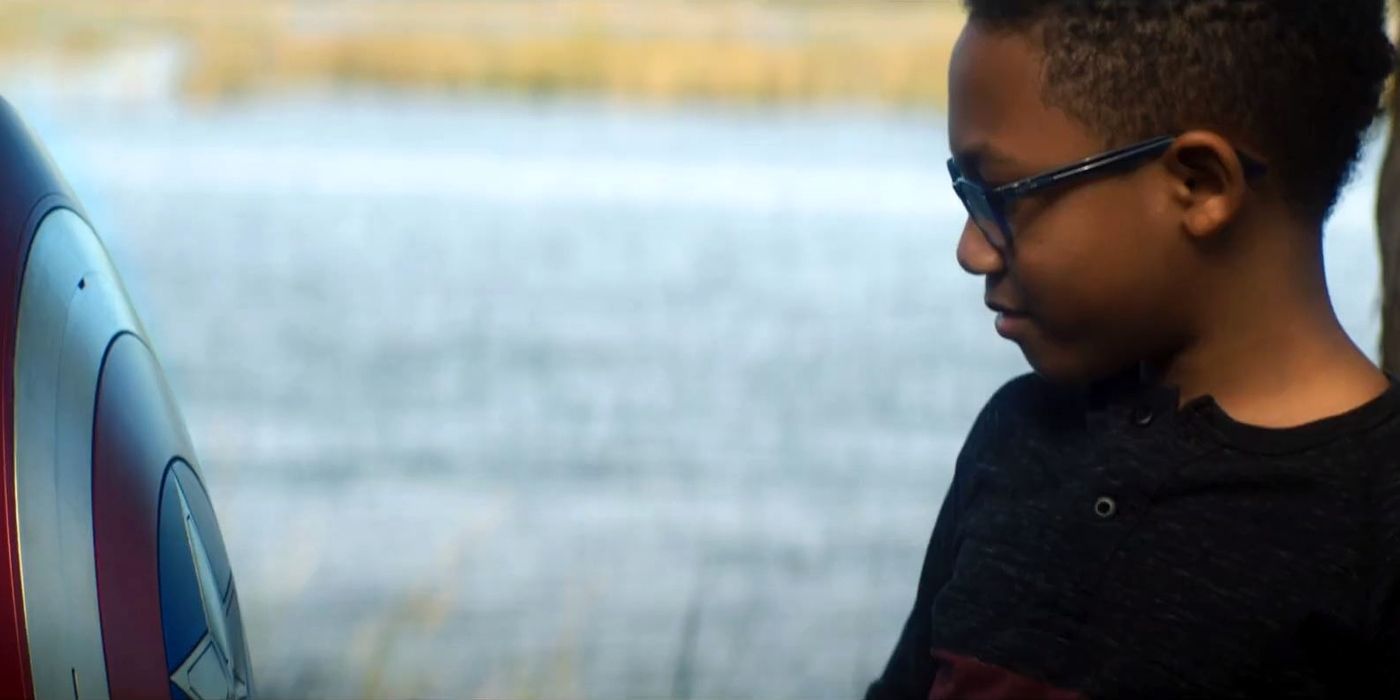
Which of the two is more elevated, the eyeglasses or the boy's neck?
the eyeglasses

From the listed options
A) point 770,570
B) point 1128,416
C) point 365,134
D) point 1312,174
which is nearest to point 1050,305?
point 1128,416

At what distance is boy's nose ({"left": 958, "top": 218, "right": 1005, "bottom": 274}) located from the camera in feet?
5.04

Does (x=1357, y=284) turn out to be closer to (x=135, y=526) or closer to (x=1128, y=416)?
(x=1128, y=416)

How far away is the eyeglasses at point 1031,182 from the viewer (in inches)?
57.4

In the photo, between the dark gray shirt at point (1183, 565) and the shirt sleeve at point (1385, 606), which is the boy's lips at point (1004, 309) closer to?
the dark gray shirt at point (1183, 565)

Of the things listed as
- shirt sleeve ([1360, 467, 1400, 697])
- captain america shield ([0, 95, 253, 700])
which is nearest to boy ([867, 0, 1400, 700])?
shirt sleeve ([1360, 467, 1400, 697])

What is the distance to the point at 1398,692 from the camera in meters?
1.42

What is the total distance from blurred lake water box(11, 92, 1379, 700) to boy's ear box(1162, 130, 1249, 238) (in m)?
0.25

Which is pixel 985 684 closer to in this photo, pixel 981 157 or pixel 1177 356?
pixel 1177 356

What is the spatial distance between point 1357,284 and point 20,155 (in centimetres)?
481

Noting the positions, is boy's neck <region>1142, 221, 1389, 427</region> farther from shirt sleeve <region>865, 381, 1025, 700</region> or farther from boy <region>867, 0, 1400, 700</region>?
shirt sleeve <region>865, 381, 1025, 700</region>

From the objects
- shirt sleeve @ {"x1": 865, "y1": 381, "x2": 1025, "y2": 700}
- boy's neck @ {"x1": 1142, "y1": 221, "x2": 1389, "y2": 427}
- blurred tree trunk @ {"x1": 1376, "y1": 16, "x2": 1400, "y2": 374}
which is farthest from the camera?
blurred tree trunk @ {"x1": 1376, "y1": 16, "x2": 1400, "y2": 374}

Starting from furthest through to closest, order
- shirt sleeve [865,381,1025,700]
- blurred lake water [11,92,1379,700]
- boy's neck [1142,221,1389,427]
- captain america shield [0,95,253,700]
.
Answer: blurred lake water [11,92,1379,700] < shirt sleeve [865,381,1025,700] < boy's neck [1142,221,1389,427] < captain america shield [0,95,253,700]

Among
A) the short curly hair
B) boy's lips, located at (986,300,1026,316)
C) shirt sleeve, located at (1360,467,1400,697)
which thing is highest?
the short curly hair
